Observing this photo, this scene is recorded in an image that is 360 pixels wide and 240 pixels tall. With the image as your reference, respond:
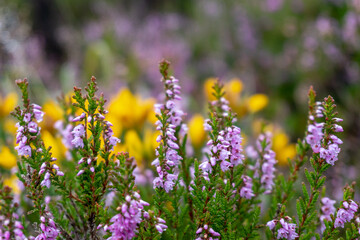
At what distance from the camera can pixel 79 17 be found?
24.3 feet

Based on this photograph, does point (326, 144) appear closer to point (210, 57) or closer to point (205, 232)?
point (205, 232)

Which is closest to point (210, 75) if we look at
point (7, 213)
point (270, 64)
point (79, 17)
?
point (270, 64)

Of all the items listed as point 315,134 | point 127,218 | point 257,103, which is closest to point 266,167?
point 315,134

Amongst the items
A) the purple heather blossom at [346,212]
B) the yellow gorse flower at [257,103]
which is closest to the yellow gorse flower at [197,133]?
the yellow gorse flower at [257,103]

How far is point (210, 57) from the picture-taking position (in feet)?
17.4

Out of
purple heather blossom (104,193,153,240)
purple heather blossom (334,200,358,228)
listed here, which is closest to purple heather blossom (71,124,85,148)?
purple heather blossom (104,193,153,240)

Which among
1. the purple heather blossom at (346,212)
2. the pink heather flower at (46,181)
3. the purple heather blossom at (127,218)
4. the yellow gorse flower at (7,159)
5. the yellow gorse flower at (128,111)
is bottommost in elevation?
the purple heather blossom at (127,218)

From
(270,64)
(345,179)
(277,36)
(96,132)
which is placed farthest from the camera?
(277,36)

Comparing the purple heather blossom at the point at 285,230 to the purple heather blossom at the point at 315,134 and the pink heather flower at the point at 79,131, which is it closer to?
the purple heather blossom at the point at 315,134

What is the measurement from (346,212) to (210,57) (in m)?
4.48

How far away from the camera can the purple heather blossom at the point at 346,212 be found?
38.0 inches

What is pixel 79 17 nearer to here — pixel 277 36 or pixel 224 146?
pixel 277 36

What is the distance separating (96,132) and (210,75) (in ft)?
13.4

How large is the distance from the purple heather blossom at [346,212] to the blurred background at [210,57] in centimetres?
106
